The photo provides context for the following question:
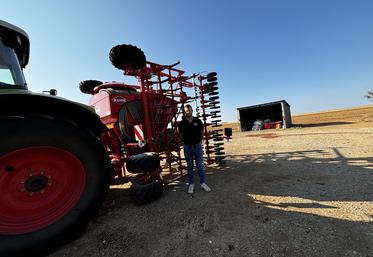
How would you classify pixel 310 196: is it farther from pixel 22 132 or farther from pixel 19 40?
pixel 19 40

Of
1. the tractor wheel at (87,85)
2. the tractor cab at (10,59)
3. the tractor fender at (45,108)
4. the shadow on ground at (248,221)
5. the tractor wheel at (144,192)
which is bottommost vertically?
the shadow on ground at (248,221)

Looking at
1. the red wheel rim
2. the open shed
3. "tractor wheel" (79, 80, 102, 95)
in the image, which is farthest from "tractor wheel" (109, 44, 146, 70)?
the open shed

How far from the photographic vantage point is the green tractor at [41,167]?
6.62 ft

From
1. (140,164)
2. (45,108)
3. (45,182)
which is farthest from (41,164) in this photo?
(140,164)

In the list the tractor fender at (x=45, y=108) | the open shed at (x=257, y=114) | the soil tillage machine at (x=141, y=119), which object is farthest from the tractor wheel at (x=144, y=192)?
the open shed at (x=257, y=114)

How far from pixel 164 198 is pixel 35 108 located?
2409mm

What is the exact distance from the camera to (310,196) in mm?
3213

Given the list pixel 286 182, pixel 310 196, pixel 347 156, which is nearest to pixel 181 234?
pixel 310 196

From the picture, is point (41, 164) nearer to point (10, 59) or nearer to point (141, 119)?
point (10, 59)

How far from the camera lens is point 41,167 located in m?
2.26

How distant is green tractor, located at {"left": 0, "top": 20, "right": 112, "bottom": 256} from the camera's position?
2018mm

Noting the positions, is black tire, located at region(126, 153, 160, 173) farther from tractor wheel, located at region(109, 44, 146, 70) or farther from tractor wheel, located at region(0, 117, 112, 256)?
tractor wheel, located at region(109, 44, 146, 70)

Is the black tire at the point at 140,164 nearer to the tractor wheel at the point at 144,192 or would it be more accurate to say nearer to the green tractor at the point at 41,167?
the tractor wheel at the point at 144,192

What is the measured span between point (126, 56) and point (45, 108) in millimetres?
1851
